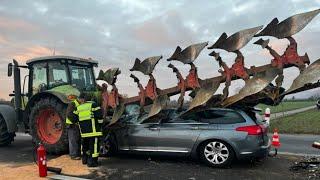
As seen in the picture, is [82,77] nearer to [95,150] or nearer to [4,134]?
[4,134]

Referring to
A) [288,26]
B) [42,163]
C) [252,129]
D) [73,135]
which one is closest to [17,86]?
[73,135]

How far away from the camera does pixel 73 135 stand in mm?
11023

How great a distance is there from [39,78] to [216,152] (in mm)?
5833

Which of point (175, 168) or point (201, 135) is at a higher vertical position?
point (201, 135)

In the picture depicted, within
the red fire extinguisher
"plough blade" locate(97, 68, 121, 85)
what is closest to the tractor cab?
"plough blade" locate(97, 68, 121, 85)

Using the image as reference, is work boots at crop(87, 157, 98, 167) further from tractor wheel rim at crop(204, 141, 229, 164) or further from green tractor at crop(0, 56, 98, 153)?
tractor wheel rim at crop(204, 141, 229, 164)

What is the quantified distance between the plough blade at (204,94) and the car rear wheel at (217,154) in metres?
0.89

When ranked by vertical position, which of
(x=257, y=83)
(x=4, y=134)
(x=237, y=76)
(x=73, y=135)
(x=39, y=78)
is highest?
(x=39, y=78)

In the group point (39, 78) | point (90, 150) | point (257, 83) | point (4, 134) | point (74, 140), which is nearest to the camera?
point (257, 83)

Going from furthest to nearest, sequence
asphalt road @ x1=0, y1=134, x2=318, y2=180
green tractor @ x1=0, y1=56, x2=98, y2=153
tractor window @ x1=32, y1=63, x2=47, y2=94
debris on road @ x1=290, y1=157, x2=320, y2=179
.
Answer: tractor window @ x1=32, y1=63, x2=47, y2=94 → green tractor @ x1=0, y1=56, x2=98, y2=153 → debris on road @ x1=290, y1=157, x2=320, y2=179 → asphalt road @ x1=0, y1=134, x2=318, y2=180

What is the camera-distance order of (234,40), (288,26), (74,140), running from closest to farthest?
(288,26)
(234,40)
(74,140)

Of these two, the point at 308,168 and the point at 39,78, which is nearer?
the point at 308,168

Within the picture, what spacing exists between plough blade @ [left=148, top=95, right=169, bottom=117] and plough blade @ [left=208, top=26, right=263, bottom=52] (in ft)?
5.56

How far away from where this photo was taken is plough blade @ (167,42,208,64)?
32.7 ft
